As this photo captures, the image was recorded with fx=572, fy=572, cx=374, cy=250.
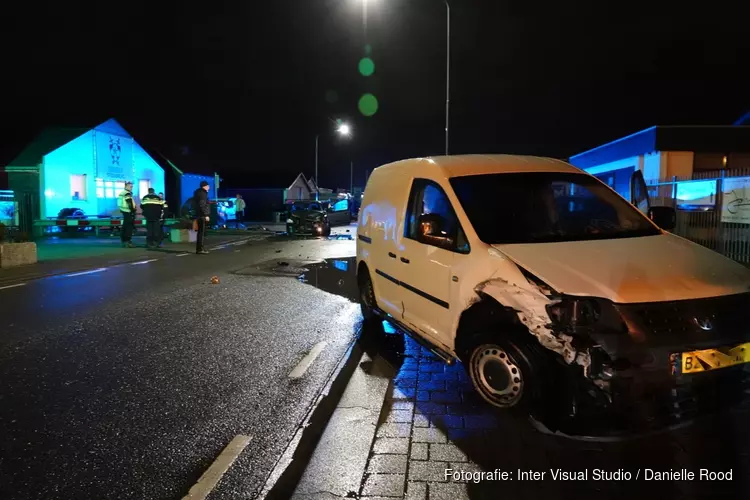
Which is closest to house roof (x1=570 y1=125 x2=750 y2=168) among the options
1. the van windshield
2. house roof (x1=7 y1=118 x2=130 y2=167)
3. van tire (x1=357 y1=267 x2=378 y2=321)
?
van tire (x1=357 y1=267 x2=378 y2=321)

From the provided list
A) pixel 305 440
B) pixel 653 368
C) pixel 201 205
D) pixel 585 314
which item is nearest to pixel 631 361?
pixel 653 368

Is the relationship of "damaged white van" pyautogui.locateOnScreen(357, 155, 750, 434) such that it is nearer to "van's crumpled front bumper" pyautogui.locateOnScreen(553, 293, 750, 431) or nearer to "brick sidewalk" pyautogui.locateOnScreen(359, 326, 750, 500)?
"van's crumpled front bumper" pyautogui.locateOnScreen(553, 293, 750, 431)

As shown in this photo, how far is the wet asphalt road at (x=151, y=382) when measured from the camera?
→ 3482 millimetres

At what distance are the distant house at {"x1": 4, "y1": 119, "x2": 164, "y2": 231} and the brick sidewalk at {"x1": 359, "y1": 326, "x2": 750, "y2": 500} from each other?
2155cm

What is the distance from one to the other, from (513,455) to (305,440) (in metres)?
1.40

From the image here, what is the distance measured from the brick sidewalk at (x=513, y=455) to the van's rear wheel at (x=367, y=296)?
2441 millimetres

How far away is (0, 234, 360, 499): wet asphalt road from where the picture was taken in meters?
3.48

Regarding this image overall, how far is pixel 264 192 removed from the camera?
51.2 m

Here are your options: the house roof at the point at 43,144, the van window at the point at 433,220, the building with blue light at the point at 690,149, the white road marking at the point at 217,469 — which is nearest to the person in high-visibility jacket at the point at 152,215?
the house roof at the point at 43,144

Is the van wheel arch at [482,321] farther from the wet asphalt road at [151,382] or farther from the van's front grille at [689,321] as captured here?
the wet asphalt road at [151,382]

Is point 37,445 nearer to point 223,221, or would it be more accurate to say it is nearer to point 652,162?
point 652,162

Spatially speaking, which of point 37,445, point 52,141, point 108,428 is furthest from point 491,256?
point 52,141

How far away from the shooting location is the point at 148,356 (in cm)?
593

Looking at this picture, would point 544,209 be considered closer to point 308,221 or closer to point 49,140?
point 308,221
